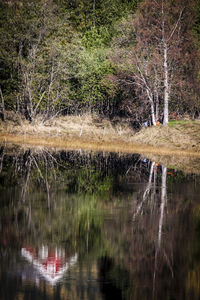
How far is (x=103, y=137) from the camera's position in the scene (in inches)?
1646

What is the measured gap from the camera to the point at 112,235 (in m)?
12.7

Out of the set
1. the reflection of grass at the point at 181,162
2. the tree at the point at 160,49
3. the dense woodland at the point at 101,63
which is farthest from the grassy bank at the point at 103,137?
the tree at the point at 160,49

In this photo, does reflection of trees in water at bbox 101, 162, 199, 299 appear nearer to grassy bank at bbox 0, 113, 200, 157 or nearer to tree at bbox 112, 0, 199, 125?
grassy bank at bbox 0, 113, 200, 157

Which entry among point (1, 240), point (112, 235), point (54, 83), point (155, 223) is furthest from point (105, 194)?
point (54, 83)

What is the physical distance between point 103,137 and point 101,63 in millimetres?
13442

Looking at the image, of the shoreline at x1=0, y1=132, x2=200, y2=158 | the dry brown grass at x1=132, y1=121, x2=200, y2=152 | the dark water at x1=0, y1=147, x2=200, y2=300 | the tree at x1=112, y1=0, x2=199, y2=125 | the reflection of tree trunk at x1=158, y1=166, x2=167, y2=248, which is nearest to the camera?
the dark water at x1=0, y1=147, x2=200, y2=300

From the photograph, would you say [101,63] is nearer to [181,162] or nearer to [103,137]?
[103,137]

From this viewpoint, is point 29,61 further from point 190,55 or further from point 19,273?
point 19,273

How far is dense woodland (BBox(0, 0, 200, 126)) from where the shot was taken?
44.1m

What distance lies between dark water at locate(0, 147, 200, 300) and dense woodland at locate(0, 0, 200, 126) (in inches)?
906

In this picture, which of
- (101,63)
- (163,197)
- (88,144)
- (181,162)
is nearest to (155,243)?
(163,197)

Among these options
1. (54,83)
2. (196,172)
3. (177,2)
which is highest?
(177,2)

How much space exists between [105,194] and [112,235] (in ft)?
21.5

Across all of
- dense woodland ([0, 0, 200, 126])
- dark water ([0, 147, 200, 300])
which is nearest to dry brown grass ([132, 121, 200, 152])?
dense woodland ([0, 0, 200, 126])
